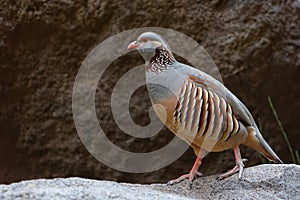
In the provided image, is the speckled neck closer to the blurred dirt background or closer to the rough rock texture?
the rough rock texture

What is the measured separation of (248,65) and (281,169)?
989mm

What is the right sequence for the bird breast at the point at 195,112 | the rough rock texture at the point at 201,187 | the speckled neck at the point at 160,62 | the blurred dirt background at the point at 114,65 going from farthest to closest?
the blurred dirt background at the point at 114,65, the speckled neck at the point at 160,62, the bird breast at the point at 195,112, the rough rock texture at the point at 201,187

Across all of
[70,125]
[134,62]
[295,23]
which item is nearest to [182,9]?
[134,62]

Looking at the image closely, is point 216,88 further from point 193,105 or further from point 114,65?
point 114,65

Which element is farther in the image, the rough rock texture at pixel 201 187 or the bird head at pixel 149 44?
the bird head at pixel 149 44

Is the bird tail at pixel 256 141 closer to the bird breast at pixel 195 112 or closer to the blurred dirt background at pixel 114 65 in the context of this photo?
the bird breast at pixel 195 112

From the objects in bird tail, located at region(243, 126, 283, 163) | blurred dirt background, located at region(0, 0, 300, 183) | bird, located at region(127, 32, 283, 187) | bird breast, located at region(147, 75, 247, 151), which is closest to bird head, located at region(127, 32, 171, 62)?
bird, located at region(127, 32, 283, 187)

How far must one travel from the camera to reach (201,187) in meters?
2.82

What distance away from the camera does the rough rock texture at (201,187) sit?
7.20 ft

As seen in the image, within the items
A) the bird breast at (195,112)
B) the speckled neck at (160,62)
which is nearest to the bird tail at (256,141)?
the bird breast at (195,112)

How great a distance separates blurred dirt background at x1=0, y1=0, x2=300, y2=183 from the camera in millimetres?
3670

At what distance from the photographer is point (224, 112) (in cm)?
279

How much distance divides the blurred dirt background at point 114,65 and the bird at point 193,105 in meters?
0.84

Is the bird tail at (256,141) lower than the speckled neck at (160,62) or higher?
lower
